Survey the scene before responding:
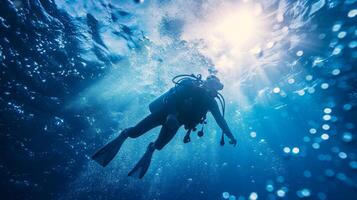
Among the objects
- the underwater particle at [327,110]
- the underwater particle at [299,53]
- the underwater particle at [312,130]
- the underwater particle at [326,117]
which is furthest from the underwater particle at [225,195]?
the underwater particle at [299,53]

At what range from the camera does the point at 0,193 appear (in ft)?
58.1

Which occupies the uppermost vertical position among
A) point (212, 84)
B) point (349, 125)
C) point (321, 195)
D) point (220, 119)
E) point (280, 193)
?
point (349, 125)

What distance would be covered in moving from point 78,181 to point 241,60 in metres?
18.9

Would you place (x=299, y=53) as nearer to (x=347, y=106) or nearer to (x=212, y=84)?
(x=347, y=106)

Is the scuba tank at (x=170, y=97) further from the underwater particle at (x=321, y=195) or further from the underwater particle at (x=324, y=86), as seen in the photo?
the underwater particle at (x=321, y=195)

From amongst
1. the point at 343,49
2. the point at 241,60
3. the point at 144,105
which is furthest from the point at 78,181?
the point at 343,49

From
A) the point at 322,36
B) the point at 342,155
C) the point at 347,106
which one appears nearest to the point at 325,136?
the point at 342,155

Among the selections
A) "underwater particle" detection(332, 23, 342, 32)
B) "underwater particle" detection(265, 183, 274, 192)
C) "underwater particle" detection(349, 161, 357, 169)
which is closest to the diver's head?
"underwater particle" detection(332, 23, 342, 32)

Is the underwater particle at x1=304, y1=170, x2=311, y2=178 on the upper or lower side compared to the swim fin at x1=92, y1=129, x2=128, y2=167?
upper

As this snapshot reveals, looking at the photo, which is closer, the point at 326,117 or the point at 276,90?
the point at 276,90

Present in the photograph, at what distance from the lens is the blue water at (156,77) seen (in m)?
9.16

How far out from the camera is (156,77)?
13375 millimetres

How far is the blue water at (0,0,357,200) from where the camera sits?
9156mm

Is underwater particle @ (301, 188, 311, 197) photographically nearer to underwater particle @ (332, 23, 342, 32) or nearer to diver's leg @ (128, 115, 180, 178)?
underwater particle @ (332, 23, 342, 32)
